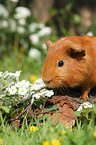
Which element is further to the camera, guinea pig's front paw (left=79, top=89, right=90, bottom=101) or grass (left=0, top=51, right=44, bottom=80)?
grass (left=0, top=51, right=44, bottom=80)

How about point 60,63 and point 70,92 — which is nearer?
point 60,63

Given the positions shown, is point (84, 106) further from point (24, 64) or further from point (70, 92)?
point (24, 64)

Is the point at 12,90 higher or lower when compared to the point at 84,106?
higher

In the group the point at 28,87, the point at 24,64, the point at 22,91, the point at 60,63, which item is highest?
the point at 24,64

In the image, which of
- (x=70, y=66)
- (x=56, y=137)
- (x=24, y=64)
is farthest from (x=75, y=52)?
(x=24, y=64)

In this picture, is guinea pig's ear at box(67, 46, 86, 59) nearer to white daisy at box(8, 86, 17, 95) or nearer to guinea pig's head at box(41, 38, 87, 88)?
guinea pig's head at box(41, 38, 87, 88)

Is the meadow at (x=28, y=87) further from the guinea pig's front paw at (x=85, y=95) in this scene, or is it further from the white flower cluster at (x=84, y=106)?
the guinea pig's front paw at (x=85, y=95)

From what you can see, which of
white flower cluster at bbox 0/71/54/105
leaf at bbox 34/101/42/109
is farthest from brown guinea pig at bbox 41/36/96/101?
leaf at bbox 34/101/42/109

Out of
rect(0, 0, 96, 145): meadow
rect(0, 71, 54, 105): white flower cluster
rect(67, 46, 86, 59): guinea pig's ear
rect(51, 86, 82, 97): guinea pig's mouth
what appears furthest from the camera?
rect(51, 86, 82, 97): guinea pig's mouth
